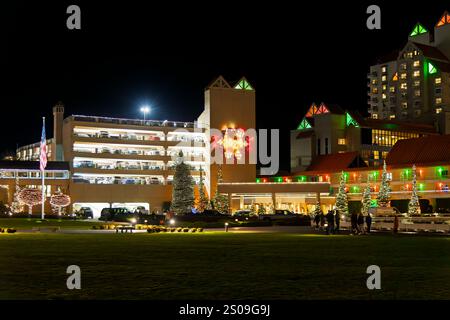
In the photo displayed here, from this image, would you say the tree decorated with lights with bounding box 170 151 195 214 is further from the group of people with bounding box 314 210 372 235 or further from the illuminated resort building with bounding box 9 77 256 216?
the group of people with bounding box 314 210 372 235

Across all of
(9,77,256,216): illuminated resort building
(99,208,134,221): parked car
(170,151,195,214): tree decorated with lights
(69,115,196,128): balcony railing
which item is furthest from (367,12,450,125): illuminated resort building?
(99,208,134,221): parked car

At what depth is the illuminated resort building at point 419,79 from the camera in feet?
506

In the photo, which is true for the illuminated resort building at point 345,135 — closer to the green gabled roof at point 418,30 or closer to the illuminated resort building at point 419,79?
the illuminated resort building at point 419,79

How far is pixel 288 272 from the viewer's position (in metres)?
18.8

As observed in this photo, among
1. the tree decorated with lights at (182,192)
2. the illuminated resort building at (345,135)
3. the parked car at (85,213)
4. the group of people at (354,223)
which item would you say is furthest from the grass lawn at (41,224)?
the illuminated resort building at (345,135)

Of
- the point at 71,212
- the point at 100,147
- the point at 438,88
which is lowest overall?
the point at 71,212

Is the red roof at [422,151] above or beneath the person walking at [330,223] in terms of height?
above

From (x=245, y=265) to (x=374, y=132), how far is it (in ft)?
394

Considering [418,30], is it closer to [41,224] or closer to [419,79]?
[419,79]

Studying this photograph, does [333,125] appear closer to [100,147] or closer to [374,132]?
[374,132]

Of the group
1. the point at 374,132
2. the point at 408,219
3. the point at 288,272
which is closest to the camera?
the point at 288,272

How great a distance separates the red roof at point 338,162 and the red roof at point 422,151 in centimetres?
560
